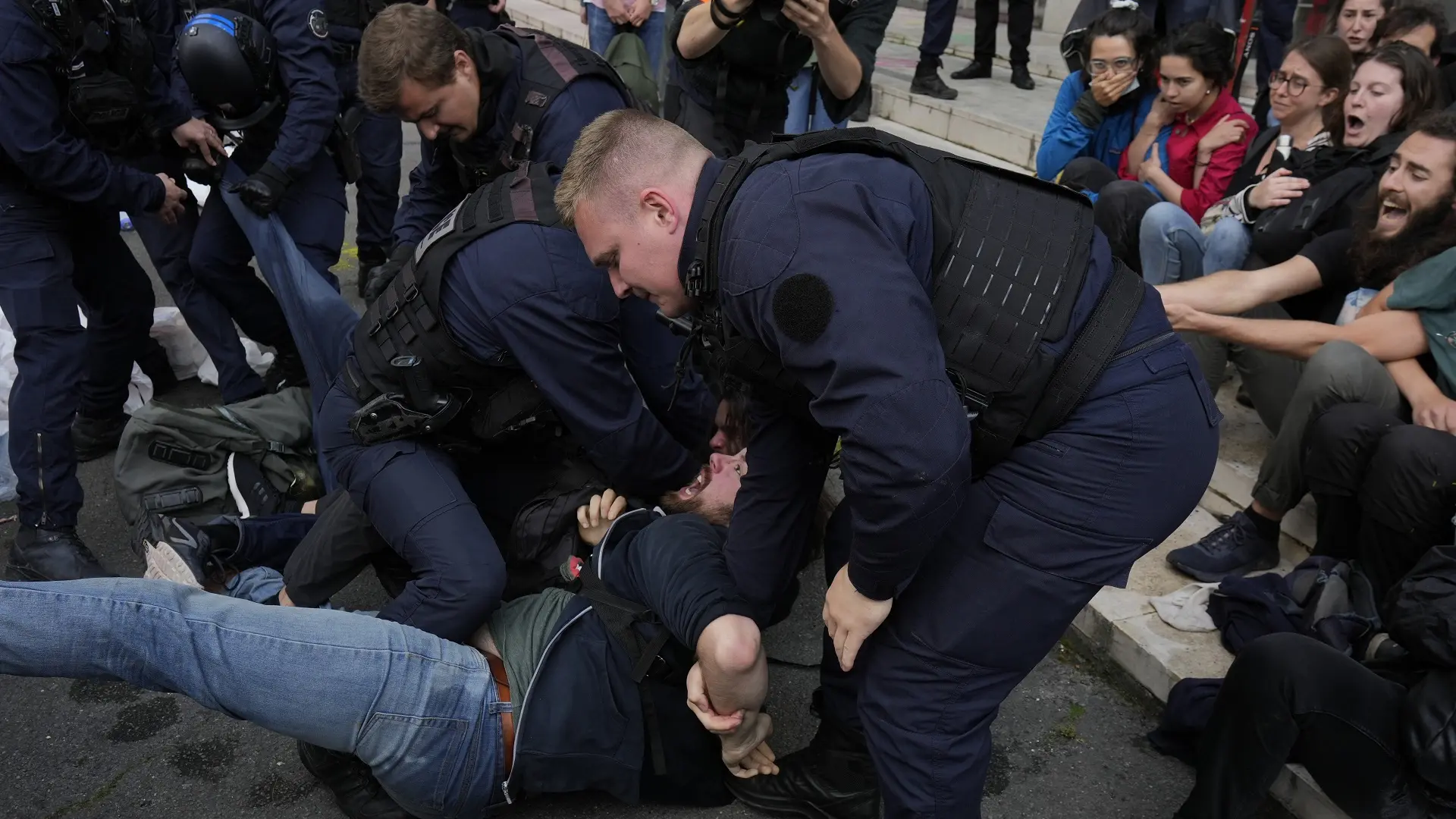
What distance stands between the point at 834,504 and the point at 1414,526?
1.28m

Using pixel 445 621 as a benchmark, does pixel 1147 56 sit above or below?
above

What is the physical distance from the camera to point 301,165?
146 inches

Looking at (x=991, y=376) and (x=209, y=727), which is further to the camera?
(x=209, y=727)

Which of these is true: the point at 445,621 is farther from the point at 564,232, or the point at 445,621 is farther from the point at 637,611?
the point at 564,232

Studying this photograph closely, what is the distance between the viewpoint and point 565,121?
3.09 meters

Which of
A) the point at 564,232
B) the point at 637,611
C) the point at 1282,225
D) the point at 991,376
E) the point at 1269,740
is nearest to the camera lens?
the point at 991,376

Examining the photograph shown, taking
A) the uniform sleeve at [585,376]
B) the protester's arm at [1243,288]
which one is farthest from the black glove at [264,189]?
the protester's arm at [1243,288]

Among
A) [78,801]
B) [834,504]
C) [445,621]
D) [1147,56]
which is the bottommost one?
[78,801]

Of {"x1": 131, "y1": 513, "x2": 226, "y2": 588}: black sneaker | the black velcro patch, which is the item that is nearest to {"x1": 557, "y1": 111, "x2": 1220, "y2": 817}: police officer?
the black velcro patch

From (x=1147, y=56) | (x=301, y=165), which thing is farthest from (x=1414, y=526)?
(x=301, y=165)

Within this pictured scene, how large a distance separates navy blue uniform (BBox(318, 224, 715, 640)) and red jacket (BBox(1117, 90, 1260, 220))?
2.25m

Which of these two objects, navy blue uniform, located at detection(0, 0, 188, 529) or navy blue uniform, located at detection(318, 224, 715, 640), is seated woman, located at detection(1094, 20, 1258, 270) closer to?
navy blue uniform, located at detection(318, 224, 715, 640)

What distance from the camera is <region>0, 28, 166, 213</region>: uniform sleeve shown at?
3.05 meters

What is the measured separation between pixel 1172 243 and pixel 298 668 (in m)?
2.90
